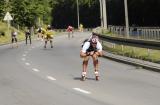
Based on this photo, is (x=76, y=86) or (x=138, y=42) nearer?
(x=76, y=86)

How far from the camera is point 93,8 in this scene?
510ft

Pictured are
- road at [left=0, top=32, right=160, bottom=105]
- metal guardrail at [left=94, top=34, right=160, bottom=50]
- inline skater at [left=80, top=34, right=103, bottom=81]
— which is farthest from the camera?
metal guardrail at [left=94, top=34, right=160, bottom=50]

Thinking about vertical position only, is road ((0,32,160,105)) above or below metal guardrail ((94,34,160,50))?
below

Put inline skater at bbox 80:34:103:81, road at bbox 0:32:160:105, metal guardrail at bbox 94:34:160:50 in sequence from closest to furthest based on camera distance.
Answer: road at bbox 0:32:160:105, inline skater at bbox 80:34:103:81, metal guardrail at bbox 94:34:160:50

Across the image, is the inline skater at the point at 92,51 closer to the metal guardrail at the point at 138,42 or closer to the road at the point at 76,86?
the road at the point at 76,86

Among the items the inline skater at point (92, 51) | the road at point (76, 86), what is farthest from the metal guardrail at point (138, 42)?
the inline skater at point (92, 51)

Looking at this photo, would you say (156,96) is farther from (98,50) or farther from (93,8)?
(93,8)

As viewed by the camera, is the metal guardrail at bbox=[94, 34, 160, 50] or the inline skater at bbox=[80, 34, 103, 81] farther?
the metal guardrail at bbox=[94, 34, 160, 50]

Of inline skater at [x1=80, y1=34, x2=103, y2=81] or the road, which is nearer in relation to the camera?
the road

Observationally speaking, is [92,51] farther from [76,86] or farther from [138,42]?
[138,42]

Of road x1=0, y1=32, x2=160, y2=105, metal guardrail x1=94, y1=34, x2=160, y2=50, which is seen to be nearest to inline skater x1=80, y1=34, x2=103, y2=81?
road x1=0, y1=32, x2=160, y2=105

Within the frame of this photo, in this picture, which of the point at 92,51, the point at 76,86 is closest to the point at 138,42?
the point at 92,51

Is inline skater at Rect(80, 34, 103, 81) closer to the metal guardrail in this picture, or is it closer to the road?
the road

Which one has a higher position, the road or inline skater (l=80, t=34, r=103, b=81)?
inline skater (l=80, t=34, r=103, b=81)
